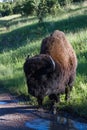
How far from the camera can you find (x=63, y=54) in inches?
418

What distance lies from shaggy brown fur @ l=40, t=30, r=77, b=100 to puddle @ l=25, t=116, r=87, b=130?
102 cm

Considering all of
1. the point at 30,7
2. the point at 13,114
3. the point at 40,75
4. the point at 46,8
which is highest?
the point at 40,75

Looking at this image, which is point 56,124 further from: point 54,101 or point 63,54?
point 63,54

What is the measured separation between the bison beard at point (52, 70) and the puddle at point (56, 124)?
1.66ft

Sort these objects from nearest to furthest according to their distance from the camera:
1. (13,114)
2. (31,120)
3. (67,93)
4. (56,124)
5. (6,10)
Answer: (56,124) < (31,120) < (13,114) < (67,93) < (6,10)

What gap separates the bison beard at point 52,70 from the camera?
9594mm

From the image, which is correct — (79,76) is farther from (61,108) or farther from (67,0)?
(67,0)

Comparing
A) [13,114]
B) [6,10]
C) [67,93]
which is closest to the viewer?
[13,114]

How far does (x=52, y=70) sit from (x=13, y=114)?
1599mm

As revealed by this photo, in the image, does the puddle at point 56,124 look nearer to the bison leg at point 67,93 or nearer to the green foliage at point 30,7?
the bison leg at point 67,93

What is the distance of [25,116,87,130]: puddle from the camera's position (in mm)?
9164

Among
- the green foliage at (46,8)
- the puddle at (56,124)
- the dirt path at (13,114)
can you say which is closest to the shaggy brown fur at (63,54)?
the puddle at (56,124)

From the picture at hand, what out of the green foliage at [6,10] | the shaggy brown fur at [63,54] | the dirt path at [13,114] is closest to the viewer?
the dirt path at [13,114]

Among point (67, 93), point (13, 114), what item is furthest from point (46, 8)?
point (13, 114)
